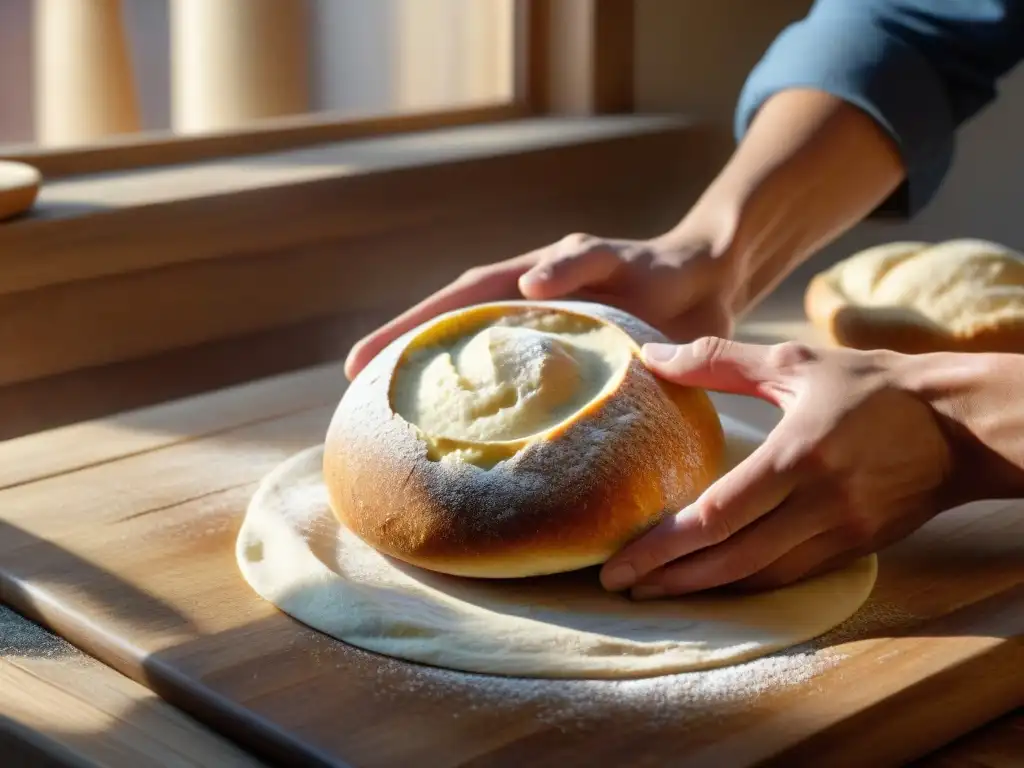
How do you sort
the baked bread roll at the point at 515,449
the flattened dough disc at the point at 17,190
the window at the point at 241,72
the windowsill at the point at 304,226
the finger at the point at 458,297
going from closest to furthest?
the baked bread roll at the point at 515,449 → the finger at the point at 458,297 → the flattened dough disc at the point at 17,190 → the windowsill at the point at 304,226 → the window at the point at 241,72

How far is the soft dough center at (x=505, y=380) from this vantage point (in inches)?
36.6

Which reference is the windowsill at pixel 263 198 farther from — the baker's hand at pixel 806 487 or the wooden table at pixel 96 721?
the baker's hand at pixel 806 487

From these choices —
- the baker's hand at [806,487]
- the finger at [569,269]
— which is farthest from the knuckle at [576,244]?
the baker's hand at [806,487]

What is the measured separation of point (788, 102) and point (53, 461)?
2.67 ft

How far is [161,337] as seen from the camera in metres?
1.50

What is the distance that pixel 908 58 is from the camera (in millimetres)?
1374

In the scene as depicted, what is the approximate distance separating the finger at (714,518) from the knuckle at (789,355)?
8cm

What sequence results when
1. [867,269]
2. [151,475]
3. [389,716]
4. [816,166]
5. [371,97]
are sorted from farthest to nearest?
1. [371,97]
2. [867,269]
3. [816,166]
4. [151,475]
5. [389,716]

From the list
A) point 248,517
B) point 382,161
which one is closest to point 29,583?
point 248,517

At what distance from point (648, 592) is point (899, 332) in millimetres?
590

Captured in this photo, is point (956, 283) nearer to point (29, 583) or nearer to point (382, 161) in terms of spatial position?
point (382, 161)

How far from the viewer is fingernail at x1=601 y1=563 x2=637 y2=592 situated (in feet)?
2.91

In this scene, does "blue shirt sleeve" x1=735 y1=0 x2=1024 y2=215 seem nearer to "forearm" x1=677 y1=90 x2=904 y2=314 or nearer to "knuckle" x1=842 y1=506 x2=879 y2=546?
"forearm" x1=677 y1=90 x2=904 y2=314

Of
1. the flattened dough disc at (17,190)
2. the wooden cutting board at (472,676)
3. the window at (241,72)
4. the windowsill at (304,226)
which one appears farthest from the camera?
the window at (241,72)
